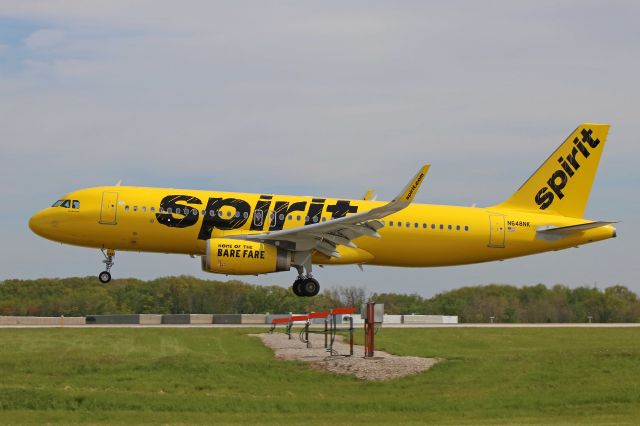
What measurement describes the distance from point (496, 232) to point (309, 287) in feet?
29.6

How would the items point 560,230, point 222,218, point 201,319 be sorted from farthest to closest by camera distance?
point 201,319 < point 560,230 < point 222,218

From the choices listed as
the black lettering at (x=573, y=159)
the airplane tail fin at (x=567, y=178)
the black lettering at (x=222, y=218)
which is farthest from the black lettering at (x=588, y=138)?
the black lettering at (x=222, y=218)

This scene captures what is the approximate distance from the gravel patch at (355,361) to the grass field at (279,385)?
59cm

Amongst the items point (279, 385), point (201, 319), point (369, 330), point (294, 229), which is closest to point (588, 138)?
point (294, 229)

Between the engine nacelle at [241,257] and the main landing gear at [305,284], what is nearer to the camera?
the engine nacelle at [241,257]

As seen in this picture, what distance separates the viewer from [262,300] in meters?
76.3

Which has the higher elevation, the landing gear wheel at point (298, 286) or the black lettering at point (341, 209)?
the black lettering at point (341, 209)

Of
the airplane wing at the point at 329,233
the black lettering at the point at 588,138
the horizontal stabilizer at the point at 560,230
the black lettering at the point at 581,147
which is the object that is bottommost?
the airplane wing at the point at 329,233

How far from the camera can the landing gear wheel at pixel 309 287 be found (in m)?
48.5

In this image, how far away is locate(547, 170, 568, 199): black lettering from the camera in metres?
53.3

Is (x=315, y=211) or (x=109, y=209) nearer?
(x=109, y=209)

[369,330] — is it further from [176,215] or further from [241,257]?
[176,215]

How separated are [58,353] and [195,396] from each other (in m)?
8.54

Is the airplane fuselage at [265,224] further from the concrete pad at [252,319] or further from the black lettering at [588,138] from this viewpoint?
the concrete pad at [252,319]
